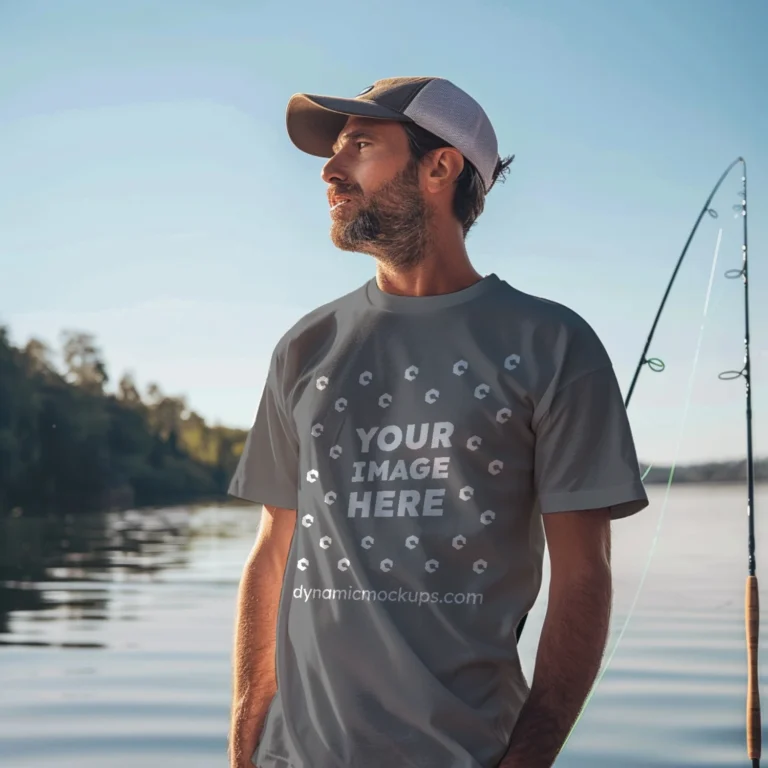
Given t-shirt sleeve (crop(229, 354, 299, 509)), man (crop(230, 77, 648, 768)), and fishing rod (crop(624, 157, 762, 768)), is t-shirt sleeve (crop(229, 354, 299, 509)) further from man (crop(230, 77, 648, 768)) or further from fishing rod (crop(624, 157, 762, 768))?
fishing rod (crop(624, 157, 762, 768))

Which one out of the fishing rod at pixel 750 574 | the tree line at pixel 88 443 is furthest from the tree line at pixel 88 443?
the fishing rod at pixel 750 574

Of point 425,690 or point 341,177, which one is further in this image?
point 341,177

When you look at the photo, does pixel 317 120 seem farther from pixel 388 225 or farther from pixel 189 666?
pixel 189 666

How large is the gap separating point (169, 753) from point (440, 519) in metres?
6.58

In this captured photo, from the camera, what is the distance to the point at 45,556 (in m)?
25.0

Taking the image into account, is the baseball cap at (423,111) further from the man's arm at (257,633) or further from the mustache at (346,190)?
the man's arm at (257,633)

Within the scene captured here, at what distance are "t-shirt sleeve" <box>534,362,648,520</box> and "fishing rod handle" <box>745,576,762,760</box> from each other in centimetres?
191

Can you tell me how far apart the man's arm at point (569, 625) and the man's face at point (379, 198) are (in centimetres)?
49

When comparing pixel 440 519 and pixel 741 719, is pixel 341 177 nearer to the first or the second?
pixel 440 519

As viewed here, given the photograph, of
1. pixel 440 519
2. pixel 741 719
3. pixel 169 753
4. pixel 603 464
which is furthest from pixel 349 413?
pixel 741 719

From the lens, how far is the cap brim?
6.47ft

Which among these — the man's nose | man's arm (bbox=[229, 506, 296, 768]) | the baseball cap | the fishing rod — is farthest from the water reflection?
the man's nose

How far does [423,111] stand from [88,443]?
46523 mm

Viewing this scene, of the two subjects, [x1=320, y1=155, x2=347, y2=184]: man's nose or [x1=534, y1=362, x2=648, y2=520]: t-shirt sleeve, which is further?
[x1=320, y1=155, x2=347, y2=184]: man's nose
